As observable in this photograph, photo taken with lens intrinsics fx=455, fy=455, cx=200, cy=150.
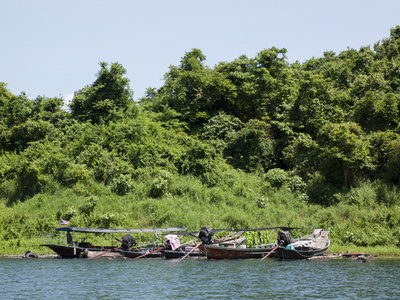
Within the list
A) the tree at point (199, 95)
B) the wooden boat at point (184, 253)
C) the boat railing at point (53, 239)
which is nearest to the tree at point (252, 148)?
the tree at point (199, 95)

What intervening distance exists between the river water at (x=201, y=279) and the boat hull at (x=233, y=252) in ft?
2.80

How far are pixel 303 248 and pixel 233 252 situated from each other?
488 centimetres

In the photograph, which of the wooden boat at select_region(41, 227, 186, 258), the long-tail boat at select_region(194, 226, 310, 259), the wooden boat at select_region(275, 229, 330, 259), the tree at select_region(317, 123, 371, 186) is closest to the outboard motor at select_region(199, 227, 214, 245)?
the long-tail boat at select_region(194, 226, 310, 259)

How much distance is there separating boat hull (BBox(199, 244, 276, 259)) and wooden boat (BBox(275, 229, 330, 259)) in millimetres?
909

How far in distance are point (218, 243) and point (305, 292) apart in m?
13.3

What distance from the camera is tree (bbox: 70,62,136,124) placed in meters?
50.7

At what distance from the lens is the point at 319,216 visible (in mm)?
37875

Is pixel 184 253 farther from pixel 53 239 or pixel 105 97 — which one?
pixel 105 97

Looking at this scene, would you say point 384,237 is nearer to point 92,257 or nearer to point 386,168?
point 386,168

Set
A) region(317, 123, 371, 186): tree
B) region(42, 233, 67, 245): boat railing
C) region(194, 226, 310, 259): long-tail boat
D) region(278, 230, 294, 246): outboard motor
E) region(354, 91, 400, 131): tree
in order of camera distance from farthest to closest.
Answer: region(354, 91, 400, 131): tree, region(317, 123, 371, 186): tree, region(42, 233, 67, 245): boat railing, region(194, 226, 310, 259): long-tail boat, region(278, 230, 294, 246): outboard motor

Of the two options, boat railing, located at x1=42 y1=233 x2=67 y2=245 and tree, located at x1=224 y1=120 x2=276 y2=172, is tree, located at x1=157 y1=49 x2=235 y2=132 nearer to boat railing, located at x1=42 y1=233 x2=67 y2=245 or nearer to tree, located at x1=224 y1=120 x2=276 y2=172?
tree, located at x1=224 y1=120 x2=276 y2=172

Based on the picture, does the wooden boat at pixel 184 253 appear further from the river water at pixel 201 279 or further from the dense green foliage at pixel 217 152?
the dense green foliage at pixel 217 152

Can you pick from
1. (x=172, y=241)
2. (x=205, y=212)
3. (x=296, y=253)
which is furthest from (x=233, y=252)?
(x=205, y=212)

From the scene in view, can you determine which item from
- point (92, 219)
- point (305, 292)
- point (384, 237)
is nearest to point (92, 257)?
point (92, 219)
